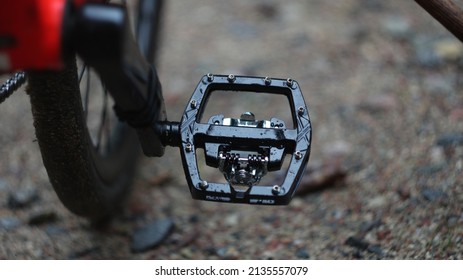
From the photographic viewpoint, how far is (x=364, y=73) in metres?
2.47

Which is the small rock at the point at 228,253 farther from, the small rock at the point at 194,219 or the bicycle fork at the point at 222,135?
the bicycle fork at the point at 222,135

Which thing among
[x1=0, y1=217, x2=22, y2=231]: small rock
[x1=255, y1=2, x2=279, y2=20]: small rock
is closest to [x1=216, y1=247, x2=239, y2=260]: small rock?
[x1=0, y1=217, x2=22, y2=231]: small rock

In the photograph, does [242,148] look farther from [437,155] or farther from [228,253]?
[437,155]

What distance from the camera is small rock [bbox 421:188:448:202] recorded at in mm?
1709

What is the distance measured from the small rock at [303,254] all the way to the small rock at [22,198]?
771 millimetres

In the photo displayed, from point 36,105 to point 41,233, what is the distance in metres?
0.61

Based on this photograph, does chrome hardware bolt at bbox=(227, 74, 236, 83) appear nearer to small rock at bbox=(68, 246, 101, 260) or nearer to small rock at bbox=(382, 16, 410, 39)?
small rock at bbox=(68, 246, 101, 260)

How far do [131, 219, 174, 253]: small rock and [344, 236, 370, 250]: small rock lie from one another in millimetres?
479

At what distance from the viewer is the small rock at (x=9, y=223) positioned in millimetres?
1812

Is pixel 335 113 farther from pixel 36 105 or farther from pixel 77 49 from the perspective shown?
pixel 77 49

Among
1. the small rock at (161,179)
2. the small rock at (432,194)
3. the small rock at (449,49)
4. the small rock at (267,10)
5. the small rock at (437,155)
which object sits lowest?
the small rock at (161,179)

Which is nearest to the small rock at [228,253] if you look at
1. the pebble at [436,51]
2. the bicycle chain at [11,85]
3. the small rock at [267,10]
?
the bicycle chain at [11,85]

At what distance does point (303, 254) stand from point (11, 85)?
2.53ft
